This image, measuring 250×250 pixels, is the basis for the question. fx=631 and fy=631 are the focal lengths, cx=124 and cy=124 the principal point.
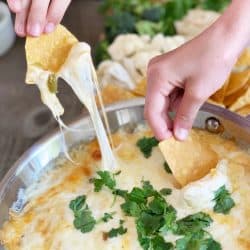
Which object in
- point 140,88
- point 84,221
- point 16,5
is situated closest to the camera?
point 16,5

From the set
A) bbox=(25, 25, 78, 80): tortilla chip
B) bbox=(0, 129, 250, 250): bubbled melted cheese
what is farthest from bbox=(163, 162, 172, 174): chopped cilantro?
bbox=(25, 25, 78, 80): tortilla chip

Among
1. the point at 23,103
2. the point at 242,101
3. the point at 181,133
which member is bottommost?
the point at 23,103

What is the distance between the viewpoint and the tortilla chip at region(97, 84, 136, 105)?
1591 mm

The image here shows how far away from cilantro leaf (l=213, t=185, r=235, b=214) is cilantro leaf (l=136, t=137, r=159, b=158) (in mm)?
205

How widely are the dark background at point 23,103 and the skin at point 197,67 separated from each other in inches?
18.5

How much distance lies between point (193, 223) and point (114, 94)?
1.61 feet

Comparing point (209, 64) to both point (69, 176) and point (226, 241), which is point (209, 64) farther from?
point (69, 176)

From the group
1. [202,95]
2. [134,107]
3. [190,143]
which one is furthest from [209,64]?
[134,107]

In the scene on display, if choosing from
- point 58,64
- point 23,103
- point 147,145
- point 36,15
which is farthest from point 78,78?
point 23,103

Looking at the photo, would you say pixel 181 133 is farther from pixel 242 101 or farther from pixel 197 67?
pixel 242 101

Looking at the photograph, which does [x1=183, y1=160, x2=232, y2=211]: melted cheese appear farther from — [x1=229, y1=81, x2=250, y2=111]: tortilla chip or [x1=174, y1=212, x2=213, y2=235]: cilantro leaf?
[x1=229, y1=81, x2=250, y2=111]: tortilla chip

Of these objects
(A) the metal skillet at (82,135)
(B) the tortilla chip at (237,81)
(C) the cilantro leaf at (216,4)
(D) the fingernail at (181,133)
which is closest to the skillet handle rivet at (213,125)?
(A) the metal skillet at (82,135)

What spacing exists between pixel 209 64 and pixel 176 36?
816 mm

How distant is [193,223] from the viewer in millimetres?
1224
